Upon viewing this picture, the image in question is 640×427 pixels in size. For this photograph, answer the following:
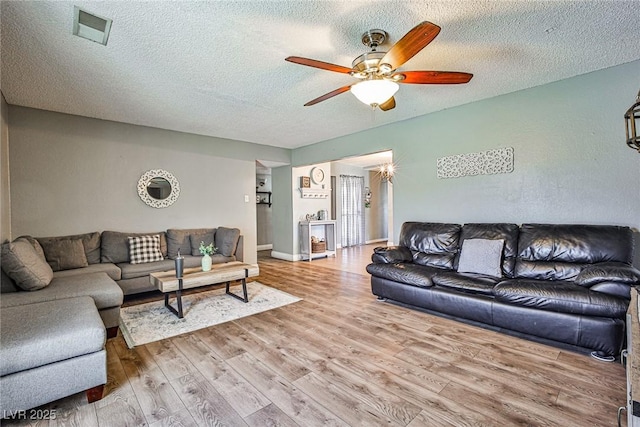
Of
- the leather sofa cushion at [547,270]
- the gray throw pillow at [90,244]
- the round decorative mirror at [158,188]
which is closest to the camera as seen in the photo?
the leather sofa cushion at [547,270]

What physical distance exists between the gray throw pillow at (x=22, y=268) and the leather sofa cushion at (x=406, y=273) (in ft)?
11.3

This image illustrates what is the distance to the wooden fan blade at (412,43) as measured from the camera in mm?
1651

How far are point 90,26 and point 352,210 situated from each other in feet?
24.6

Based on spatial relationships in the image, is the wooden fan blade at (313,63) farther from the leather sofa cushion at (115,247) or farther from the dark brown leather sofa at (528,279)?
the leather sofa cushion at (115,247)

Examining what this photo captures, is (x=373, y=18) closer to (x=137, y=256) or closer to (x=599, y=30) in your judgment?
(x=599, y=30)

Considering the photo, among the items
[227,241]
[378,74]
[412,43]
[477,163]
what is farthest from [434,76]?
[227,241]

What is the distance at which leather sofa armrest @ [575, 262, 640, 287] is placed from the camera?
2.21m

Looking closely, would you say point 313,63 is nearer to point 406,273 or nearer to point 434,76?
point 434,76

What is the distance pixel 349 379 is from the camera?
6.72ft

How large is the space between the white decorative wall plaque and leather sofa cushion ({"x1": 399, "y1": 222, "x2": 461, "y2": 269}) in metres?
0.75

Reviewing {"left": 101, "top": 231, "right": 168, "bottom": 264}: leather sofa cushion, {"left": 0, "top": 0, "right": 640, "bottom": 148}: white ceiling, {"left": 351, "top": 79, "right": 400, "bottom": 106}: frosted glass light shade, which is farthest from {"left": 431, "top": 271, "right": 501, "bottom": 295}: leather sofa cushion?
{"left": 101, "top": 231, "right": 168, "bottom": 264}: leather sofa cushion

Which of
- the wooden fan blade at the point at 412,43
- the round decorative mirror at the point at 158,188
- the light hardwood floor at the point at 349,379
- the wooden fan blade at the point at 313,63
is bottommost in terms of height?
the light hardwood floor at the point at 349,379

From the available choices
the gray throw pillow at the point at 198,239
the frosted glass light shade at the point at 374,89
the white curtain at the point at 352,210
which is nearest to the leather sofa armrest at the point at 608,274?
the frosted glass light shade at the point at 374,89

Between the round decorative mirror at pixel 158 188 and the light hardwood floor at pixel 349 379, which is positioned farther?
the round decorative mirror at pixel 158 188
